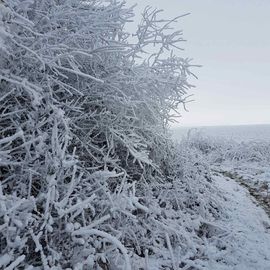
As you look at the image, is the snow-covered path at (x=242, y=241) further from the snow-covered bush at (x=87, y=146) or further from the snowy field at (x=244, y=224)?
the snow-covered bush at (x=87, y=146)

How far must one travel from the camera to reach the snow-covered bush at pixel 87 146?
3238 mm

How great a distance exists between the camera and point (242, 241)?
5570mm

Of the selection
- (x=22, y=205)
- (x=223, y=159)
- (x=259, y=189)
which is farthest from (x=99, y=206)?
(x=223, y=159)

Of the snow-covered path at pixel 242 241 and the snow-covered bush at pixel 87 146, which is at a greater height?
the snow-covered bush at pixel 87 146

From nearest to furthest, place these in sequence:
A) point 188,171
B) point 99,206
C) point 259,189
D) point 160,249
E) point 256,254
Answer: point 99,206, point 160,249, point 256,254, point 188,171, point 259,189

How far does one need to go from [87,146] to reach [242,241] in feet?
9.76

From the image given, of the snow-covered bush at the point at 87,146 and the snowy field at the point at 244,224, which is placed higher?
the snow-covered bush at the point at 87,146

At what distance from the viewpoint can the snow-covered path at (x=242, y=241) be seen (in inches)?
189

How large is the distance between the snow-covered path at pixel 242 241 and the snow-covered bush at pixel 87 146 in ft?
1.21

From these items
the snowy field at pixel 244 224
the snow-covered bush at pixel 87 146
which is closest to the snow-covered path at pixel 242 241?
the snowy field at pixel 244 224

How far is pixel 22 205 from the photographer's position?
319cm

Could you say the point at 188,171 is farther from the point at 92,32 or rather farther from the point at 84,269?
the point at 84,269

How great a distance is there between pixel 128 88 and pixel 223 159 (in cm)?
1300

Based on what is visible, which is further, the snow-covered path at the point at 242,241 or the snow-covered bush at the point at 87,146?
the snow-covered path at the point at 242,241
